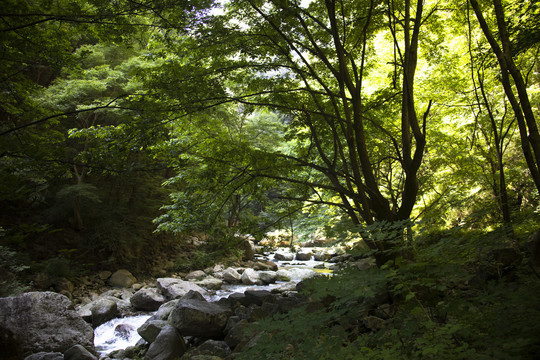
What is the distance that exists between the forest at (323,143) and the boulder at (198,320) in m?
1.00

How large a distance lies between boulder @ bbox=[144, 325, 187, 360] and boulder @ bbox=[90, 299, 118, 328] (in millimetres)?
2391

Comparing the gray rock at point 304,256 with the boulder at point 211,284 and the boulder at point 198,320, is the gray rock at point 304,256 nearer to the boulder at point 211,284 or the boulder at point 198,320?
the boulder at point 211,284

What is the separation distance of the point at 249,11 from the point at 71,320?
5.86m

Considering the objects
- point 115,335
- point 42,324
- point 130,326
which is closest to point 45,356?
point 42,324

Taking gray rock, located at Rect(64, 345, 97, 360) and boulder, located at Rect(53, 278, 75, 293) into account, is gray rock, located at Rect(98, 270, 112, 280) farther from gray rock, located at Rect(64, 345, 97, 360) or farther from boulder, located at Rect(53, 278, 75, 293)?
gray rock, located at Rect(64, 345, 97, 360)

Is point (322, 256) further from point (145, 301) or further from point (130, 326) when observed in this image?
point (130, 326)

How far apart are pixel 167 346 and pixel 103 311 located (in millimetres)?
2772

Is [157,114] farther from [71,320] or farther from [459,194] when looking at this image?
[459,194]

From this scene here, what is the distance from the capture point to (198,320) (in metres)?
5.43

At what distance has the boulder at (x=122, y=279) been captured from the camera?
31.3 feet

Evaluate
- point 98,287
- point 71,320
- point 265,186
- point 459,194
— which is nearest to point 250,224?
point 265,186

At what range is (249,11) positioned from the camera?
446 centimetres

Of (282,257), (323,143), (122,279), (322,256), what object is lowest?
(322,256)

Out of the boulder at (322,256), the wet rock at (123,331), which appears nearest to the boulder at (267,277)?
the boulder at (322,256)
